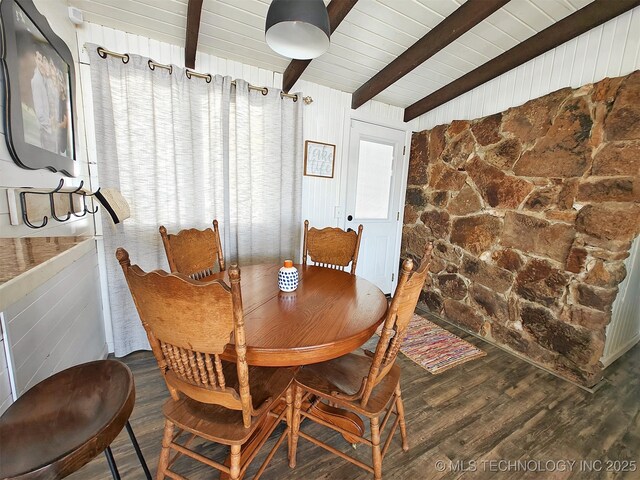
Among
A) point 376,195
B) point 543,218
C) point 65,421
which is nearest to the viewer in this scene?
point 65,421

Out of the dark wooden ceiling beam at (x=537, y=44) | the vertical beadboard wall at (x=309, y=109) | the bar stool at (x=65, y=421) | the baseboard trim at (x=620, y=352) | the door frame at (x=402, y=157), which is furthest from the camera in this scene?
the door frame at (x=402, y=157)

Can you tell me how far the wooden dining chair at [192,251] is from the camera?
1625mm

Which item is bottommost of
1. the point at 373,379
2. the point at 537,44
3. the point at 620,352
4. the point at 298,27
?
the point at 620,352

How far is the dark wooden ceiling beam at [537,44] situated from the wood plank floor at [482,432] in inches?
97.5

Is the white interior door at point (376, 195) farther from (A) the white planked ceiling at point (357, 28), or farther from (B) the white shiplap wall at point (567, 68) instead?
(B) the white shiplap wall at point (567, 68)

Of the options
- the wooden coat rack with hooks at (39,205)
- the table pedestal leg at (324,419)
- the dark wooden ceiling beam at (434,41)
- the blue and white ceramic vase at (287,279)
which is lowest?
the table pedestal leg at (324,419)

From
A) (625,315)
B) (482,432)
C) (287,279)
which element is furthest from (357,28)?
(625,315)

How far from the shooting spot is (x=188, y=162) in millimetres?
2045

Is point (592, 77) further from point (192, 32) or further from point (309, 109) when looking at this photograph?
point (192, 32)

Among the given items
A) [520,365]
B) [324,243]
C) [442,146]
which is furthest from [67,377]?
[442,146]

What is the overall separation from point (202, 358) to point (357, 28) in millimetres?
2297

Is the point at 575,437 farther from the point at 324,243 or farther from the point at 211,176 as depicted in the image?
the point at 211,176

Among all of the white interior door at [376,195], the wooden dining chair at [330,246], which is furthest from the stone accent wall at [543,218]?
the wooden dining chair at [330,246]

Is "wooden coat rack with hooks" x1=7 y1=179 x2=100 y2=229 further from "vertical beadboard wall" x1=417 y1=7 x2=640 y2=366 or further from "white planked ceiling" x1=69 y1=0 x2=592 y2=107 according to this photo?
"vertical beadboard wall" x1=417 y1=7 x2=640 y2=366
